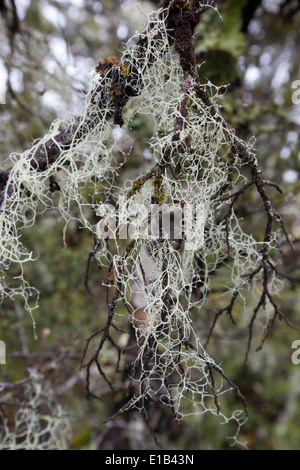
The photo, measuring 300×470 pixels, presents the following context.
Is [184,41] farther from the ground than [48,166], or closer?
farther from the ground

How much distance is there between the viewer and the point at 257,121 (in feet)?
5.84

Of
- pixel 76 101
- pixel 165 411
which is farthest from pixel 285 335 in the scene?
pixel 76 101

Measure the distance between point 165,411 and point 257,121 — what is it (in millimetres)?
1416

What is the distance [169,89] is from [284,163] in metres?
1.15

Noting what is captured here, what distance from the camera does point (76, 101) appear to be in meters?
1.50

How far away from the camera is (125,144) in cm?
149

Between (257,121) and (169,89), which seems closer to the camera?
(169,89)

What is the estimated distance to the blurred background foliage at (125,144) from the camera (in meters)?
1.54

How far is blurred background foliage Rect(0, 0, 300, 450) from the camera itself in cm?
154

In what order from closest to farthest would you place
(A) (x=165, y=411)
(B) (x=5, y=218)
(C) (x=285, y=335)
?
(B) (x=5, y=218)
(A) (x=165, y=411)
(C) (x=285, y=335)

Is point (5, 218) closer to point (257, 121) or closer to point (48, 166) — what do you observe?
point (48, 166)

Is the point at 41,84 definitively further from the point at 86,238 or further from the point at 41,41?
the point at 86,238
